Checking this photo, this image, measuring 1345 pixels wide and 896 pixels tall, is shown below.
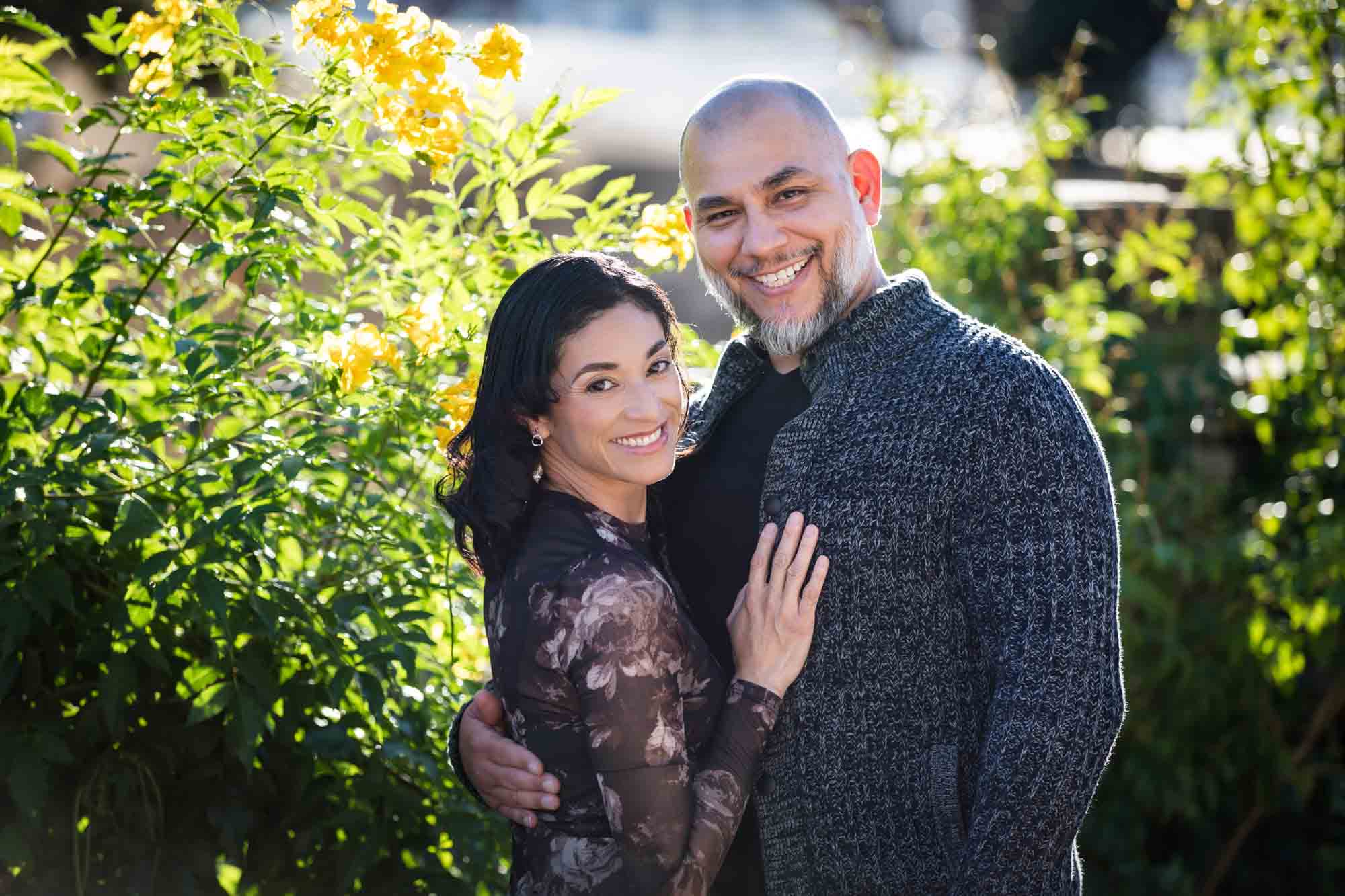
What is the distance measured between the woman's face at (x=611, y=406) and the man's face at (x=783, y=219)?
30 centimetres

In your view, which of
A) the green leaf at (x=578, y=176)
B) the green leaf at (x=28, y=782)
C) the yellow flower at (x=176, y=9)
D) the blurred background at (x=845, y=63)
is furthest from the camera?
the blurred background at (x=845, y=63)

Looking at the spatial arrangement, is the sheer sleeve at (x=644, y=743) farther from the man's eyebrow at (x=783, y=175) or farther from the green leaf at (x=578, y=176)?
the green leaf at (x=578, y=176)

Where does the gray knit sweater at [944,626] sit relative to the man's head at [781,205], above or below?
below

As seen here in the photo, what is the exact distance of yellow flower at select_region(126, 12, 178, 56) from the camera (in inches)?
81.4

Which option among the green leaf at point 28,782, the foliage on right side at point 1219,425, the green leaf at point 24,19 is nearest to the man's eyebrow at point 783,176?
the green leaf at point 24,19

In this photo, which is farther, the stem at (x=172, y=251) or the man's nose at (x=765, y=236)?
the man's nose at (x=765, y=236)

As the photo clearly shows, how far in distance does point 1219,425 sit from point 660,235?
2416 millimetres

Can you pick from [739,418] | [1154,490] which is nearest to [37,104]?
[739,418]

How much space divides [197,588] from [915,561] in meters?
1.01

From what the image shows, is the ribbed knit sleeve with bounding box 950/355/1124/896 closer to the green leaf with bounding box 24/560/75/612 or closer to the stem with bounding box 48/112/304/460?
the stem with bounding box 48/112/304/460

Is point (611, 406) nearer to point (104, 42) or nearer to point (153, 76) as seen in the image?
point (153, 76)

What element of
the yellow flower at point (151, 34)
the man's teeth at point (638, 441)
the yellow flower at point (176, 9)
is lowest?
the man's teeth at point (638, 441)

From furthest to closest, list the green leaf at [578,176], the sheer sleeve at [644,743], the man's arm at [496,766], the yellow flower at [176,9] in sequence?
the green leaf at [578,176], the yellow flower at [176,9], the man's arm at [496,766], the sheer sleeve at [644,743]

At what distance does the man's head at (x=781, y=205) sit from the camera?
213 centimetres
